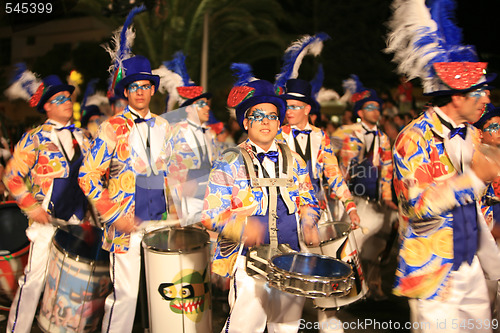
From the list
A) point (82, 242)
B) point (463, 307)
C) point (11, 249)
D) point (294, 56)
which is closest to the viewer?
point (463, 307)

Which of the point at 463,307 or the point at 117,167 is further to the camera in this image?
the point at 117,167

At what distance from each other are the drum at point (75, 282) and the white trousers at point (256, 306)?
135 cm

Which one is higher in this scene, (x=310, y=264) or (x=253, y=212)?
(x=253, y=212)

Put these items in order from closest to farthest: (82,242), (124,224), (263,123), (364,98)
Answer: (263,123) < (124,224) < (82,242) < (364,98)

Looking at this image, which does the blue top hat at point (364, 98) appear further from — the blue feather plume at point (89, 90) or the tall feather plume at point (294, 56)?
the blue feather plume at point (89, 90)

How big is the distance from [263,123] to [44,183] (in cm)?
236

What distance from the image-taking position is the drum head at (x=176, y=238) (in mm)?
3326

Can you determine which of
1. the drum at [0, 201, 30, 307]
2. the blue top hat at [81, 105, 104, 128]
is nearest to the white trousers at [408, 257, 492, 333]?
the drum at [0, 201, 30, 307]

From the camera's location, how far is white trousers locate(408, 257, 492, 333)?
2.89m

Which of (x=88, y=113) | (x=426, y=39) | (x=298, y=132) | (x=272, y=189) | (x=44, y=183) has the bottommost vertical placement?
(x=44, y=183)

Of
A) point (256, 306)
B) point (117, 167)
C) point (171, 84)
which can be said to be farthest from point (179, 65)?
point (256, 306)

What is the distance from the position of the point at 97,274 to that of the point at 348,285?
222 centimetres

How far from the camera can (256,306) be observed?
3.02 metres

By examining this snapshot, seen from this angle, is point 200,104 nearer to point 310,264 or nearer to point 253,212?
point 253,212
